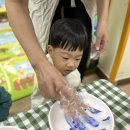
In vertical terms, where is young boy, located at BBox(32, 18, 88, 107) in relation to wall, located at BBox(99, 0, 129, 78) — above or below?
above

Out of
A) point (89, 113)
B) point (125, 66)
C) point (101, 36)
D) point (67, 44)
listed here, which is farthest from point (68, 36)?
point (125, 66)

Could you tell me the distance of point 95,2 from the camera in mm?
1326

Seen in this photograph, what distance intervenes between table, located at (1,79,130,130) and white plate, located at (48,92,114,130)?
1.9 inches

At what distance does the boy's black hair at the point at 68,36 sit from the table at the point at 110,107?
174 mm

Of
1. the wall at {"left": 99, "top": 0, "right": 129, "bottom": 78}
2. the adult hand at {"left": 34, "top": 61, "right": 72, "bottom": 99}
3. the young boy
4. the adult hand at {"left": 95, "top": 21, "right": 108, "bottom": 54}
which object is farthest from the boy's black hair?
the wall at {"left": 99, "top": 0, "right": 129, "bottom": 78}

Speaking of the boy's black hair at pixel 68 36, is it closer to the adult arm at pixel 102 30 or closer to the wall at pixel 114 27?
the adult arm at pixel 102 30

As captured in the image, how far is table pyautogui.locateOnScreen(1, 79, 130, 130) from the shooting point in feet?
2.62

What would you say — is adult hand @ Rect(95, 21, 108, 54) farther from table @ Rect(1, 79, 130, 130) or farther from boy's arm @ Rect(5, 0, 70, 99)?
boy's arm @ Rect(5, 0, 70, 99)

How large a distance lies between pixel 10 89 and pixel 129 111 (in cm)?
107

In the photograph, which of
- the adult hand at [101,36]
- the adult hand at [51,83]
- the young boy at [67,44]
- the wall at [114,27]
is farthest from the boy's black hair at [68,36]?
the wall at [114,27]

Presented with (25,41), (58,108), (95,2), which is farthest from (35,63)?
(95,2)

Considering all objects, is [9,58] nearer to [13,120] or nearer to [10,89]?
[10,89]

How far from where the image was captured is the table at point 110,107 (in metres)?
0.80

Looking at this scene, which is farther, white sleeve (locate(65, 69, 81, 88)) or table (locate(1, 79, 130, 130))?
white sleeve (locate(65, 69, 81, 88))
